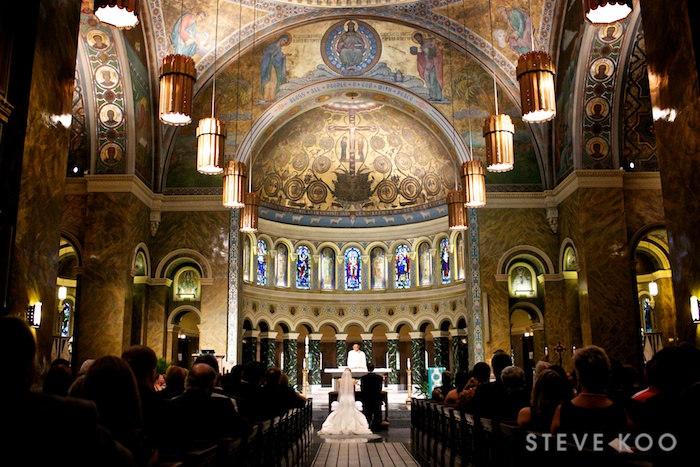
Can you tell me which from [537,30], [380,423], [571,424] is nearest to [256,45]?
[537,30]

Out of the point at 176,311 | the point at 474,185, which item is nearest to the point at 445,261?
the point at 474,185

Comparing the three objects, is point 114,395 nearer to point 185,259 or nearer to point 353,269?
point 185,259

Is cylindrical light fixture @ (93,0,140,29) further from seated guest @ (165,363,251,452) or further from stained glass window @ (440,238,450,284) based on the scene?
stained glass window @ (440,238,450,284)

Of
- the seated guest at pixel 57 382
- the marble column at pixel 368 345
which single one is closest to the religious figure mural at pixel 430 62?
the marble column at pixel 368 345

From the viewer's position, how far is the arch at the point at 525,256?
2122cm

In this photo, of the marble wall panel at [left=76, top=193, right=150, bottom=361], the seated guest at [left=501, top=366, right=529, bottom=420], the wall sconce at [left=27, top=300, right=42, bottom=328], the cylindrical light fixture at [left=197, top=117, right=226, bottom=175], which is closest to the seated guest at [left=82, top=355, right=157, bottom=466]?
the seated guest at [left=501, top=366, right=529, bottom=420]

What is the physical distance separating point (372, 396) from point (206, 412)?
11.0 metres

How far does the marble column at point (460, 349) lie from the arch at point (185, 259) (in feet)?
34.3

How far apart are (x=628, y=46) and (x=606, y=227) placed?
16.2 ft

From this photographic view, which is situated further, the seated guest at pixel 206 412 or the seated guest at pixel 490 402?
the seated guest at pixel 490 402

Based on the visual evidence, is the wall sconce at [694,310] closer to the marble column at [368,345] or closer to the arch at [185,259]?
the arch at [185,259]

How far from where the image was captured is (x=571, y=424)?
4.28 m

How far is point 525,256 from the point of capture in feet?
70.7

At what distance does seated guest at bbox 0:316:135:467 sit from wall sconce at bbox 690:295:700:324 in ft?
28.9
